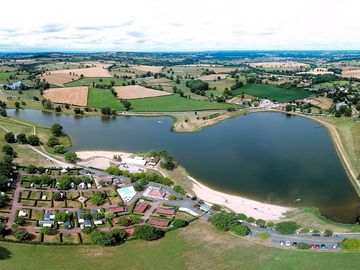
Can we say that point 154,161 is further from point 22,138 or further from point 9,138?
point 9,138

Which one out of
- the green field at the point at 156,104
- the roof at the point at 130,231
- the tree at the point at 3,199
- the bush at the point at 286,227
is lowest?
the roof at the point at 130,231

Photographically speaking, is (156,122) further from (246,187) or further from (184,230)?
(184,230)

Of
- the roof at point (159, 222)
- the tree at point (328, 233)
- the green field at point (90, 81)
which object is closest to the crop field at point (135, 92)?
the green field at point (90, 81)

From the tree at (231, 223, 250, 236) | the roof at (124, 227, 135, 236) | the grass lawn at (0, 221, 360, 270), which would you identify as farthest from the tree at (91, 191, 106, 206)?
the tree at (231, 223, 250, 236)

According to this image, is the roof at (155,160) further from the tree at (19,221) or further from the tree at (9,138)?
the tree at (9,138)

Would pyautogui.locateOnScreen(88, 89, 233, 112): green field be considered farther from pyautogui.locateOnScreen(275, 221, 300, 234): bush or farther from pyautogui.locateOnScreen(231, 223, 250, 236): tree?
pyautogui.locateOnScreen(275, 221, 300, 234): bush

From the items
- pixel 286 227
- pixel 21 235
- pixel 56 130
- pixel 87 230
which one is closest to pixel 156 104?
pixel 56 130
